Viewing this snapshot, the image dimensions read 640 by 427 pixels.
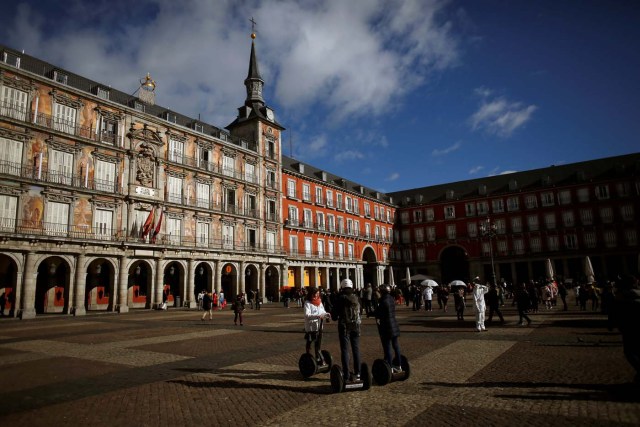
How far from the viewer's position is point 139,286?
3164cm

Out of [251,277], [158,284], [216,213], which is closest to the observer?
[158,284]

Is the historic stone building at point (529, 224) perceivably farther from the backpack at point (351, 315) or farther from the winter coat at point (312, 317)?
the backpack at point (351, 315)

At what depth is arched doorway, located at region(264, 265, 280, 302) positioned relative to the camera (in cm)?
3997

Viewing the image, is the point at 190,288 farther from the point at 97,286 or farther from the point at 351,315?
the point at 351,315

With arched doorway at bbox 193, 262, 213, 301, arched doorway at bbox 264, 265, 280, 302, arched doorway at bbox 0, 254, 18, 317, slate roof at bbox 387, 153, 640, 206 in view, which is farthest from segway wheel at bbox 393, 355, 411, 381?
slate roof at bbox 387, 153, 640, 206

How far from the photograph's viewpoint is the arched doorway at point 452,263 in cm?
5788

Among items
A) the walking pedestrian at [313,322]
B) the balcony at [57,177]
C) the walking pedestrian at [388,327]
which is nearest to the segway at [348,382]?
the walking pedestrian at [388,327]

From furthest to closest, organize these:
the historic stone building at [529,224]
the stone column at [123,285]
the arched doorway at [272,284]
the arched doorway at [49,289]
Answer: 1. the historic stone building at [529,224]
2. the arched doorway at [272,284]
3. the stone column at [123,285]
4. the arched doorway at [49,289]

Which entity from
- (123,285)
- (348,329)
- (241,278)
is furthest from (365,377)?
(241,278)

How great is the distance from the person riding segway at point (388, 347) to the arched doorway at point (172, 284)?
27.5 m

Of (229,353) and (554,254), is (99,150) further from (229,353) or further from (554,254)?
(554,254)

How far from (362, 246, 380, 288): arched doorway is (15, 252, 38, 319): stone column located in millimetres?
39820

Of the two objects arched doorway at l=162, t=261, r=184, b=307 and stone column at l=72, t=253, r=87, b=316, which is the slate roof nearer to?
arched doorway at l=162, t=261, r=184, b=307

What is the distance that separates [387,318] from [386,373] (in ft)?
2.89
